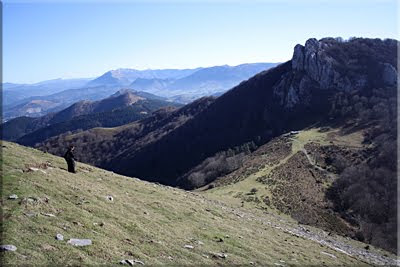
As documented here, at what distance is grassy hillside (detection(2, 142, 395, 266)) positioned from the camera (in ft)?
54.7

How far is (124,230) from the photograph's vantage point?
21.1 metres

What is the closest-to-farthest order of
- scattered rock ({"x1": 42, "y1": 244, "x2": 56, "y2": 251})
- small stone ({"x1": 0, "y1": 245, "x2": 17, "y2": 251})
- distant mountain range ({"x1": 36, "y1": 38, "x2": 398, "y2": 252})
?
small stone ({"x1": 0, "y1": 245, "x2": 17, "y2": 251}) < scattered rock ({"x1": 42, "y1": 244, "x2": 56, "y2": 251}) < distant mountain range ({"x1": 36, "y1": 38, "x2": 398, "y2": 252})

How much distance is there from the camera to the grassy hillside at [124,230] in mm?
16672

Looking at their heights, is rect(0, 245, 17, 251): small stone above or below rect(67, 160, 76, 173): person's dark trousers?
below

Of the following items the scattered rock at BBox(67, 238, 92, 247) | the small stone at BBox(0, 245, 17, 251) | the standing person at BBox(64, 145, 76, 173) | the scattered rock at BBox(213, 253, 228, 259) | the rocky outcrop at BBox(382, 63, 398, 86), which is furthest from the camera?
the rocky outcrop at BBox(382, 63, 398, 86)

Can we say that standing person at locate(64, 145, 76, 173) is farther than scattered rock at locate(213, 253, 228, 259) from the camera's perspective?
Yes

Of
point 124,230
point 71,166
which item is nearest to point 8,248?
point 124,230

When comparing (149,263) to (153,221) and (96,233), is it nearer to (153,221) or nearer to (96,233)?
(96,233)

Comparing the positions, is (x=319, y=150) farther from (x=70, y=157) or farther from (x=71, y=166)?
(x=70, y=157)

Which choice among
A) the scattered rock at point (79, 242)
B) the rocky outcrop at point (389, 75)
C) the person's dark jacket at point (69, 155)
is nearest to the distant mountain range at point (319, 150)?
the rocky outcrop at point (389, 75)

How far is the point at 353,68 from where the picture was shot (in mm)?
174250

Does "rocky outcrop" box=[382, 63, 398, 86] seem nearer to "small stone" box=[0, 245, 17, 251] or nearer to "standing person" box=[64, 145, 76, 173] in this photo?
"standing person" box=[64, 145, 76, 173]

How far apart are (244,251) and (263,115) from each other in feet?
555

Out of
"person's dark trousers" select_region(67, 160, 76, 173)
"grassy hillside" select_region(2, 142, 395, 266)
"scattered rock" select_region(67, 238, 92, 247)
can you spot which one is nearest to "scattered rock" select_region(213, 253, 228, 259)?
"grassy hillside" select_region(2, 142, 395, 266)
